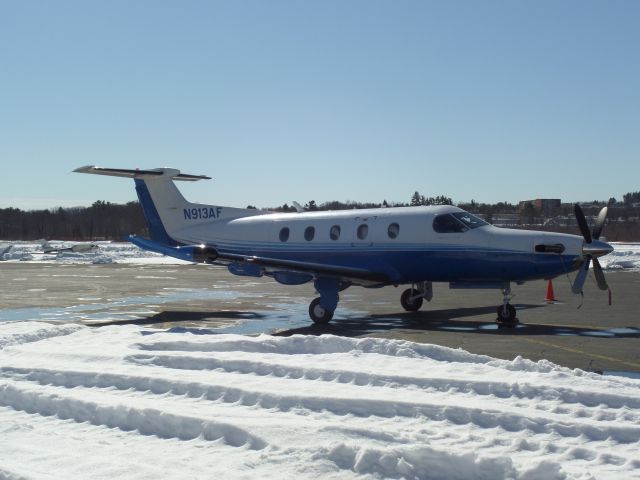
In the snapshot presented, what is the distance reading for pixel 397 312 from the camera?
18188mm

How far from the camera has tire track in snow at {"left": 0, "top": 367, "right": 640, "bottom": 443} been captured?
615 centimetres

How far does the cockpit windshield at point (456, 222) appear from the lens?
15.8 metres

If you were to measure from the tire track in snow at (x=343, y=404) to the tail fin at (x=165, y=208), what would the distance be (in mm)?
12335

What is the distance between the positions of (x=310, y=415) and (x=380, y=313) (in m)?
11.4

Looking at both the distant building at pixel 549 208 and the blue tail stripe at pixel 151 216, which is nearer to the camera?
the blue tail stripe at pixel 151 216

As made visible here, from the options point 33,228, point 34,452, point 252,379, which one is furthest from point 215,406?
point 33,228

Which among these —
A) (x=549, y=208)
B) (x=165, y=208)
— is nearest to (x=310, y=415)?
(x=165, y=208)

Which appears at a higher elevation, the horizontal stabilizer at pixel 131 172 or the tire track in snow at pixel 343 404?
the horizontal stabilizer at pixel 131 172

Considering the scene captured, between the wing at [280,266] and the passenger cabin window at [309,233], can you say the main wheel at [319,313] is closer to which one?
the wing at [280,266]

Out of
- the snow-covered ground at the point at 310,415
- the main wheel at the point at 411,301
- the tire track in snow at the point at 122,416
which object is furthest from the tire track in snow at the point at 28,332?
the main wheel at the point at 411,301

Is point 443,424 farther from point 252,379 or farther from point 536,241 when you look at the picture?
point 536,241

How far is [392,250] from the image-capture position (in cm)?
1647

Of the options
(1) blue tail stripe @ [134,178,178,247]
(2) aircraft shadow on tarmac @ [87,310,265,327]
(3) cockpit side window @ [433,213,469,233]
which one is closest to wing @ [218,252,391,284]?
(2) aircraft shadow on tarmac @ [87,310,265,327]

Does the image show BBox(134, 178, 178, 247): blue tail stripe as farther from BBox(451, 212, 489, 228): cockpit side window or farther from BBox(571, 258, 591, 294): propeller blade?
BBox(571, 258, 591, 294): propeller blade
